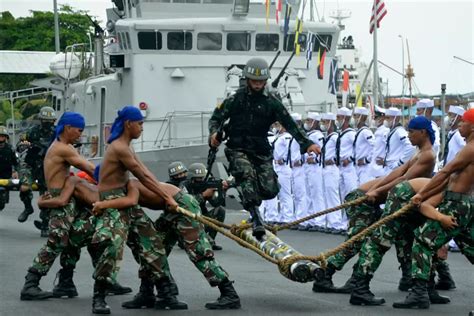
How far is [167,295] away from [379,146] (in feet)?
28.5

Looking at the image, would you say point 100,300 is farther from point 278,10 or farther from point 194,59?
point 194,59

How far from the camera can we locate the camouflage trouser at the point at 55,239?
12.3m

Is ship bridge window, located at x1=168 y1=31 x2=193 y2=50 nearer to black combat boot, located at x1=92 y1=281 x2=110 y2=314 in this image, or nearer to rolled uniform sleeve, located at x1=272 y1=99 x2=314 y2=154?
rolled uniform sleeve, located at x1=272 y1=99 x2=314 y2=154

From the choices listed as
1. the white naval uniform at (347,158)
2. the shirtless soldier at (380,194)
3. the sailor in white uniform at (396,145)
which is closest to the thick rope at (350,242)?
the shirtless soldier at (380,194)

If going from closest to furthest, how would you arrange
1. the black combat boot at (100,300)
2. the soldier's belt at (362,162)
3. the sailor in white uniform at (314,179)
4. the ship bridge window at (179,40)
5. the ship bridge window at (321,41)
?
the black combat boot at (100,300) → the soldier's belt at (362,162) → the sailor in white uniform at (314,179) → the ship bridge window at (179,40) → the ship bridge window at (321,41)

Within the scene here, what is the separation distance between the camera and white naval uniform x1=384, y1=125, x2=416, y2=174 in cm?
1880

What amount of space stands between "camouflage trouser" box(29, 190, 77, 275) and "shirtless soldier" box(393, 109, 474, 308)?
3597 mm

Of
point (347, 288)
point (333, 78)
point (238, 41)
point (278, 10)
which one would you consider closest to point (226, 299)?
point (347, 288)

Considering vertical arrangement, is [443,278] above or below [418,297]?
below

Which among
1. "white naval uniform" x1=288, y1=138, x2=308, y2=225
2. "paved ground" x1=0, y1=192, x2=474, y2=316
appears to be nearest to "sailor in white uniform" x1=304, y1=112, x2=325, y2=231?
"white naval uniform" x1=288, y1=138, x2=308, y2=225

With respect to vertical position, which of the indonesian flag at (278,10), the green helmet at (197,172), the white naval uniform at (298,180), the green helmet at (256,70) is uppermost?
the indonesian flag at (278,10)

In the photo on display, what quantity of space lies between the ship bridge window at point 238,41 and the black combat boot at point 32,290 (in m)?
19.2

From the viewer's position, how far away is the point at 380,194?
12688 mm

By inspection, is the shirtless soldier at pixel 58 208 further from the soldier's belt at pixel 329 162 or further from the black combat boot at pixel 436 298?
the soldier's belt at pixel 329 162
